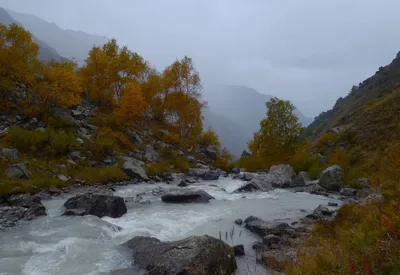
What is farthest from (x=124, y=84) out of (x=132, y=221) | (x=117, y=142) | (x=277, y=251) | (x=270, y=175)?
(x=277, y=251)

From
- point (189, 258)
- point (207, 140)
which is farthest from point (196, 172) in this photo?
point (189, 258)

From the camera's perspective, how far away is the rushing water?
977 cm

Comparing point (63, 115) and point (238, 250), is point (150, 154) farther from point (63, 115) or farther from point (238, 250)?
point (238, 250)

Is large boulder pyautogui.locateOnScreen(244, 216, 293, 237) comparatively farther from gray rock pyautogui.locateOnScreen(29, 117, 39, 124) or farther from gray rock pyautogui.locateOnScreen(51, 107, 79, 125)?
gray rock pyautogui.locateOnScreen(51, 107, 79, 125)

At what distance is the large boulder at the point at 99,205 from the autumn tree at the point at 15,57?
699 inches

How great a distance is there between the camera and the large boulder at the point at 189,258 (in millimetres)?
8406

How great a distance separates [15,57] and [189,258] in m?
29.6

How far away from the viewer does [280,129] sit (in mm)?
43844

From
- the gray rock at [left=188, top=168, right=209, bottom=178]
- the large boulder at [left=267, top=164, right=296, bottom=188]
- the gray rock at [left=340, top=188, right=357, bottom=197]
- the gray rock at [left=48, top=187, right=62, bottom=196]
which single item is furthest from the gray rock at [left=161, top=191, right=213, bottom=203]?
the gray rock at [left=188, top=168, right=209, bottom=178]

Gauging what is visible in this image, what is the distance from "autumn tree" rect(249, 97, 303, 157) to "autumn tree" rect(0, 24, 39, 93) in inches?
1235

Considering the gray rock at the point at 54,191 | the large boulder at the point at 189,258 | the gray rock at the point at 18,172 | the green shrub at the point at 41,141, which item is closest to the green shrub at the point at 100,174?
the green shrub at the point at 41,141

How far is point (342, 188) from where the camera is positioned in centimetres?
2531

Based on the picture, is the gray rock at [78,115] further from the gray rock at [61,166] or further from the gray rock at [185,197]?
the gray rock at [185,197]

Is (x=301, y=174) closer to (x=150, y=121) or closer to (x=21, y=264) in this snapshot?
(x=150, y=121)
